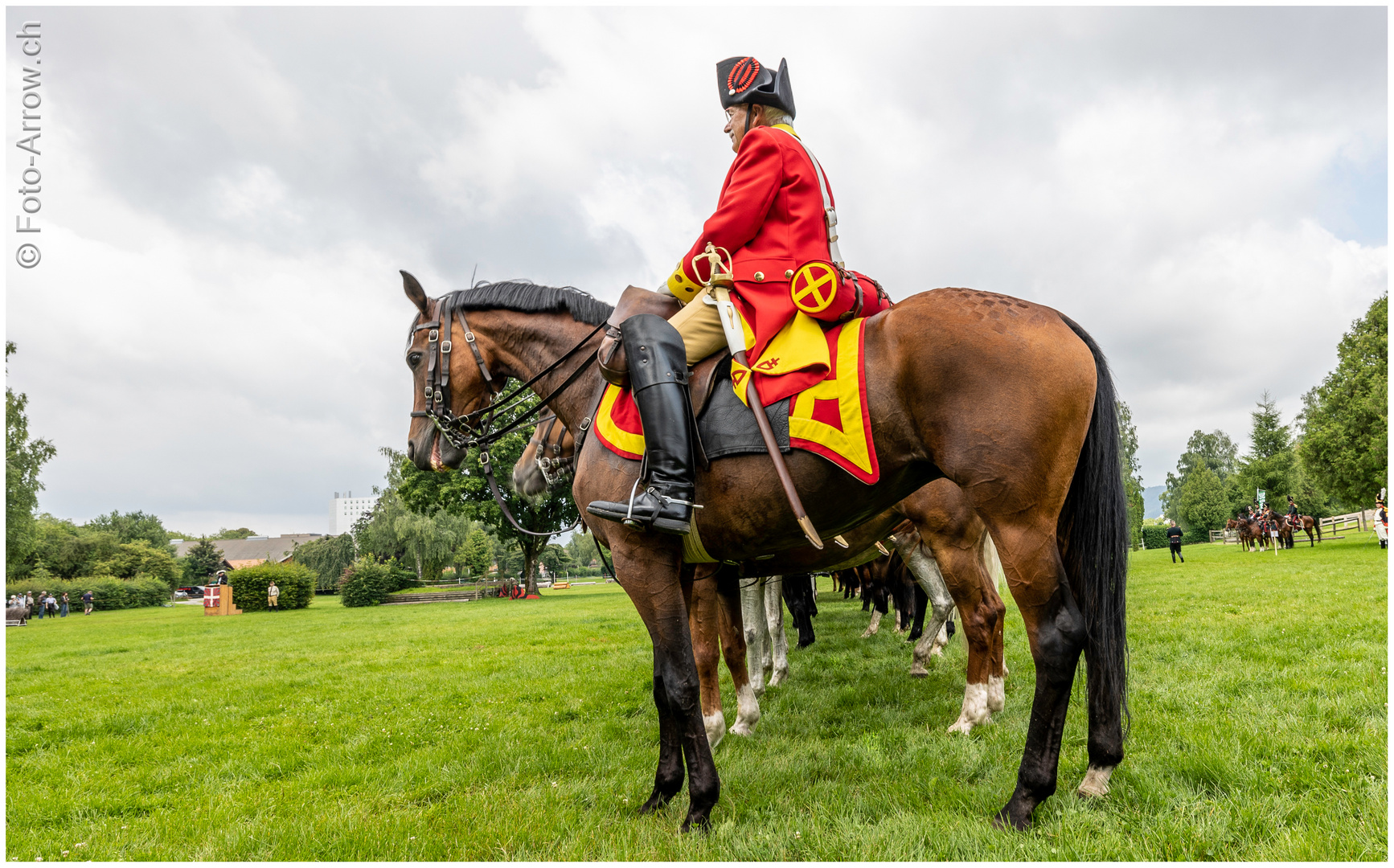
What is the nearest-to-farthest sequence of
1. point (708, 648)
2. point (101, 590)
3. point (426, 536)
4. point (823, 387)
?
1. point (823, 387)
2. point (708, 648)
3. point (101, 590)
4. point (426, 536)

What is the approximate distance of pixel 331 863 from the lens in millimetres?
3158

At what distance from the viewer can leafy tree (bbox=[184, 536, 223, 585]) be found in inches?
3236

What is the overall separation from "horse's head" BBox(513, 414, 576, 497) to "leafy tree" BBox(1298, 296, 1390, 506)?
1278 inches

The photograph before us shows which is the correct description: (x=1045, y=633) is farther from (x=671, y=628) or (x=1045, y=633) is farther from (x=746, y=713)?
(x=746, y=713)

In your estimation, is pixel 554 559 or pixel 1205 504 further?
pixel 554 559

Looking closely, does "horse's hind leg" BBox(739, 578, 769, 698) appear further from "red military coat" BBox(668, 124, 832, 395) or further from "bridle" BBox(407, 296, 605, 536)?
"red military coat" BBox(668, 124, 832, 395)

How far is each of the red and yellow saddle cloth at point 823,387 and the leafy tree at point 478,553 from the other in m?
62.8

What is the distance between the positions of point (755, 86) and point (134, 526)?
12010 centimetres

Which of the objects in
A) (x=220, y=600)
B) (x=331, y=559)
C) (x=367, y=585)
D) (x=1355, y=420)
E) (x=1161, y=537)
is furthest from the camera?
(x=1161, y=537)

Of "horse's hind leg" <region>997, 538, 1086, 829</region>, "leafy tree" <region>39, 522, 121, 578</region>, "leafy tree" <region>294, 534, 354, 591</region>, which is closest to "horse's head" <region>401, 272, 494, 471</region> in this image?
"horse's hind leg" <region>997, 538, 1086, 829</region>

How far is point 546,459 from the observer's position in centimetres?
→ 555

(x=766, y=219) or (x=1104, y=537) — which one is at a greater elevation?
(x=766, y=219)

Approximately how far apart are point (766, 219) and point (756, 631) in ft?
15.6

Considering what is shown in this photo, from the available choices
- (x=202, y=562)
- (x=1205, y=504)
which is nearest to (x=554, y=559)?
(x=202, y=562)
